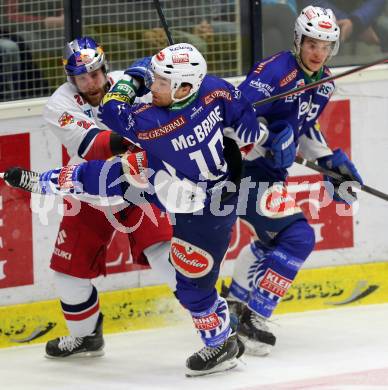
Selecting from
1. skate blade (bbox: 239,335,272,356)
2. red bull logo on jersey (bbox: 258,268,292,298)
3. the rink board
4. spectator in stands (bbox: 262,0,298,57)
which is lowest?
the rink board

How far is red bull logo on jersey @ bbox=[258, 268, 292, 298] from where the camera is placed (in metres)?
5.47

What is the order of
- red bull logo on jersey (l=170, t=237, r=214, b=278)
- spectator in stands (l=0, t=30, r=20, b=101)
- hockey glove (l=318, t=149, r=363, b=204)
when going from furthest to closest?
spectator in stands (l=0, t=30, r=20, b=101) → hockey glove (l=318, t=149, r=363, b=204) → red bull logo on jersey (l=170, t=237, r=214, b=278)

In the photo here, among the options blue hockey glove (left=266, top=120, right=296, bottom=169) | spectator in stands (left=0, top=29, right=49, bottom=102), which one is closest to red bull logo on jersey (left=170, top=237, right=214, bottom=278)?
blue hockey glove (left=266, top=120, right=296, bottom=169)

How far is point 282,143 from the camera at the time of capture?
17.4 feet

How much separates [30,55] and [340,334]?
6.00 ft

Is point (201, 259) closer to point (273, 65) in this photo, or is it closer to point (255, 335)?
point (255, 335)

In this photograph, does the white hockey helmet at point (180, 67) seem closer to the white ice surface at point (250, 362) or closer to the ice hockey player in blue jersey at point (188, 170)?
the ice hockey player in blue jersey at point (188, 170)

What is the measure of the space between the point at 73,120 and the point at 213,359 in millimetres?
1093

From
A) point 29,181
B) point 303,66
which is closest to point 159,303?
point 29,181

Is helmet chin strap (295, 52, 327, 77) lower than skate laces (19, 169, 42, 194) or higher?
higher

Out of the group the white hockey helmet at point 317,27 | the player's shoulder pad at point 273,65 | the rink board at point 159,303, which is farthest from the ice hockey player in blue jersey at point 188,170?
the rink board at point 159,303

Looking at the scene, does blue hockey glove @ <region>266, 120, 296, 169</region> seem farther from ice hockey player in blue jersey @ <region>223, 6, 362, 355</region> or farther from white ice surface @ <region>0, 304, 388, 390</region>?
white ice surface @ <region>0, 304, 388, 390</region>

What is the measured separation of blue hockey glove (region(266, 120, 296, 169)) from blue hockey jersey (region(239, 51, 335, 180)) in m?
0.09

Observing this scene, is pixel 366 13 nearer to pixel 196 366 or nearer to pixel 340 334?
pixel 340 334
